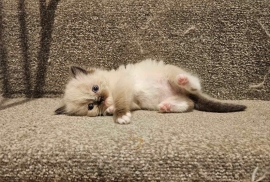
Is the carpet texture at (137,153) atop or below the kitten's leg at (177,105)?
below

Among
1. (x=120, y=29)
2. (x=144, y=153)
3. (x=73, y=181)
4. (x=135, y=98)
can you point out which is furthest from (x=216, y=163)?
(x=120, y=29)

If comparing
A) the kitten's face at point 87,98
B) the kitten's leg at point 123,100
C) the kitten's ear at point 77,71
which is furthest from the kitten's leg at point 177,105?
the kitten's ear at point 77,71

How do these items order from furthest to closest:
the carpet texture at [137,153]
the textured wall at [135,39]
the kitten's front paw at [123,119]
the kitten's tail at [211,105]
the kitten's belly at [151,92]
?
the textured wall at [135,39] < the kitten's belly at [151,92] < the kitten's tail at [211,105] < the kitten's front paw at [123,119] < the carpet texture at [137,153]

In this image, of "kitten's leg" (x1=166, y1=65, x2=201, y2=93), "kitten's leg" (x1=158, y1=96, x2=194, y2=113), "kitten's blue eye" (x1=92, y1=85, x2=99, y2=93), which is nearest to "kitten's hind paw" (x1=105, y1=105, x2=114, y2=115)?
"kitten's blue eye" (x1=92, y1=85, x2=99, y2=93)

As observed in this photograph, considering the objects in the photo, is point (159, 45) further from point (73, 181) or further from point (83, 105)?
point (73, 181)

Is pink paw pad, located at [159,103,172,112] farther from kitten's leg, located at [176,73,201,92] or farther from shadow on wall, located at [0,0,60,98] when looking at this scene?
shadow on wall, located at [0,0,60,98]

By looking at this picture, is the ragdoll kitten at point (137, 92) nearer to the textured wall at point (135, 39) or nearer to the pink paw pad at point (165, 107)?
the pink paw pad at point (165, 107)
